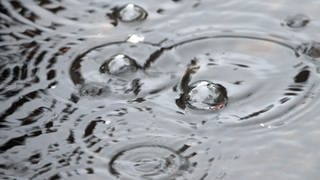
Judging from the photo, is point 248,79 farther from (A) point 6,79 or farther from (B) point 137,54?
(A) point 6,79

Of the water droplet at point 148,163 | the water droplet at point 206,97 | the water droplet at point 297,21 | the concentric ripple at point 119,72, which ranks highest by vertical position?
the water droplet at point 297,21

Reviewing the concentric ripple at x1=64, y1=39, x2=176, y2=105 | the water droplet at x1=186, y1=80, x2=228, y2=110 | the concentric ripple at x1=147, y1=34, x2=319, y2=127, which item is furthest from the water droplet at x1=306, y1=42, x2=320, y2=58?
the concentric ripple at x1=64, y1=39, x2=176, y2=105

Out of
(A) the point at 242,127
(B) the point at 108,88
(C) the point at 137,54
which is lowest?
(A) the point at 242,127

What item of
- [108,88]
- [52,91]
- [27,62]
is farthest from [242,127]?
[27,62]

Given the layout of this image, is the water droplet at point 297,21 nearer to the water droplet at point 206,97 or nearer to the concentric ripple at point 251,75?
the concentric ripple at point 251,75

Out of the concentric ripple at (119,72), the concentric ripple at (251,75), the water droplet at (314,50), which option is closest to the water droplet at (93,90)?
the concentric ripple at (119,72)

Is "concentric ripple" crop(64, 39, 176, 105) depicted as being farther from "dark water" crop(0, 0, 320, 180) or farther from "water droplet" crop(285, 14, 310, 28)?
"water droplet" crop(285, 14, 310, 28)
